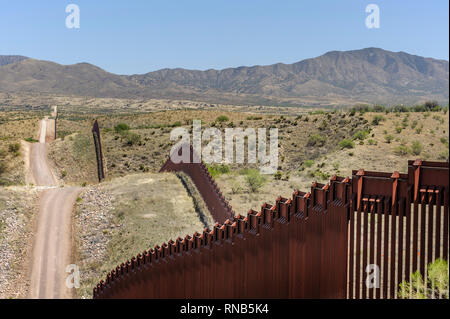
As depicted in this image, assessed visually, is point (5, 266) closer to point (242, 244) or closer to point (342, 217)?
point (242, 244)

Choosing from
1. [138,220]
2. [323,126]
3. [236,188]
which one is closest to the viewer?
[138,220]

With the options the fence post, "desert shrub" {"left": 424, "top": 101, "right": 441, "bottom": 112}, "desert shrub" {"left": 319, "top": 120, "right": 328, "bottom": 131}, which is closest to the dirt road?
the fence post

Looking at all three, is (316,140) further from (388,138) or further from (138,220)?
(138,220)

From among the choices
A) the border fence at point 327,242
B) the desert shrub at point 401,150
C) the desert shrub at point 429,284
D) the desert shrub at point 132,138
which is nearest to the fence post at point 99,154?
the desert shrub at point 132,138

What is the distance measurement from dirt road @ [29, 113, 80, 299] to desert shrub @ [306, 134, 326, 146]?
A: 22245mm

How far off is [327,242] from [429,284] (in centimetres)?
99

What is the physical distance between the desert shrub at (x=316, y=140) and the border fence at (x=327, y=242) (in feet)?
101

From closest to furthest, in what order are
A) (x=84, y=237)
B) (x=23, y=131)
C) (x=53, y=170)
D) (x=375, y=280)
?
(x=375, y=280) < (x=84, y=237) < (x=53, y=170) < (x=23, y=131)

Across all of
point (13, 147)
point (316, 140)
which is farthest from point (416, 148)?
point (13, 147)

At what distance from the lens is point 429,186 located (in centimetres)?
366

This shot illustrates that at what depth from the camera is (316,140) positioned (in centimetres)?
3659
